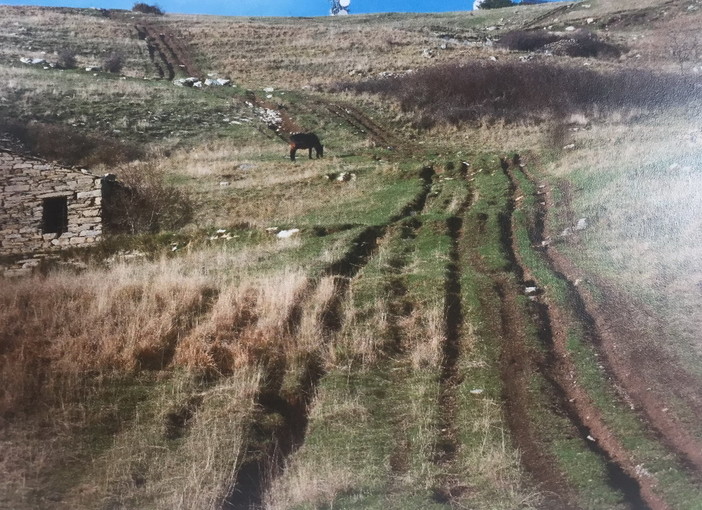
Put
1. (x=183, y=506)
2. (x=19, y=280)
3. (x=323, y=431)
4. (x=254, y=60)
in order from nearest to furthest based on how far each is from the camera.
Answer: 1. (x=183, y=506)
2. (x=323, y=431)
3. (x=19, y=280)
4. (x=254, y=60)

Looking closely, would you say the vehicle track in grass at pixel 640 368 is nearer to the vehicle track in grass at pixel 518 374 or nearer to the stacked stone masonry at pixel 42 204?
the vehicle track in grass at pixel 518 374

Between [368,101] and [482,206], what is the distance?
1993cm

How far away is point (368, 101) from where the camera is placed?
34.2 m

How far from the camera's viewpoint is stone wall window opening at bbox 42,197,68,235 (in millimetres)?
12578

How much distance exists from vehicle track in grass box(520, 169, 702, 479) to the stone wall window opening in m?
10.6

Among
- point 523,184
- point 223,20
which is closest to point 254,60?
point 223,20

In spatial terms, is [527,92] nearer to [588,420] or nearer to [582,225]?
[582,225]

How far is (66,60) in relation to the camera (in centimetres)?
3950

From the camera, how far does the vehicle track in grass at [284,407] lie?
5755 mm

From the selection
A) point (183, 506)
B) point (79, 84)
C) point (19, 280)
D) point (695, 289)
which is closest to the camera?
point (183, 506)

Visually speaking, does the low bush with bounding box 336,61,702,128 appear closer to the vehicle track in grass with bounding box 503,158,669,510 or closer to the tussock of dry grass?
the vehicle track in grass with bounding box 503,158,669,510

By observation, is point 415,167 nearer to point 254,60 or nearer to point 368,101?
point 368,101

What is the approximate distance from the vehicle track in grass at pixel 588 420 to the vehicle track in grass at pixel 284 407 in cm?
307

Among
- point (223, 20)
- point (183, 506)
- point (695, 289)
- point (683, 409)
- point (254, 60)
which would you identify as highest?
point (223, 20)
